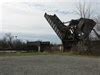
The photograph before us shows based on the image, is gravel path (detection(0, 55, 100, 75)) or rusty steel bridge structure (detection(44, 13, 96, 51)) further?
rusty steel bridge structure (detection(44, 13, 96, 51))

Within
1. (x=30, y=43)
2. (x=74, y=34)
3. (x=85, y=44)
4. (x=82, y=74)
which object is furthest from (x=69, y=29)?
(x=82, y=74)

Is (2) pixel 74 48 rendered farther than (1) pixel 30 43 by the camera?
No

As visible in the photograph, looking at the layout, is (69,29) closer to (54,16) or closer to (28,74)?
(54,16)

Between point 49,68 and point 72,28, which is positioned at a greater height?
point 72,28

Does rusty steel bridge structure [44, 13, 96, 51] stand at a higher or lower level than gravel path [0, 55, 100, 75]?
higher

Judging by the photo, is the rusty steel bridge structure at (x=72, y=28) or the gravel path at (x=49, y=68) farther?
the rusty steel bridge structure at (x=72, y=28)

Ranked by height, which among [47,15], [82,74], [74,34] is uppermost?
[47,15]

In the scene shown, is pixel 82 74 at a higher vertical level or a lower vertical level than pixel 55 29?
lower

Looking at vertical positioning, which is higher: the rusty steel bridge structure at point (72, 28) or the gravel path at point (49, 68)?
the rusty steel bridge structure at point (72, 28)

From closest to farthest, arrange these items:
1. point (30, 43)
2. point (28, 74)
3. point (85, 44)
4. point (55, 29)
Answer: point (28, 74)
point (85, 44)
point (55, 29)
point (30, 43)

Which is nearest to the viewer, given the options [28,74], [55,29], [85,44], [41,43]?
[28,74]

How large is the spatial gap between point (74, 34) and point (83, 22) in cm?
279

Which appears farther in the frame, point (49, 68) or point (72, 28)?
point (72, 28)

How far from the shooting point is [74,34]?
4512 centimetres
